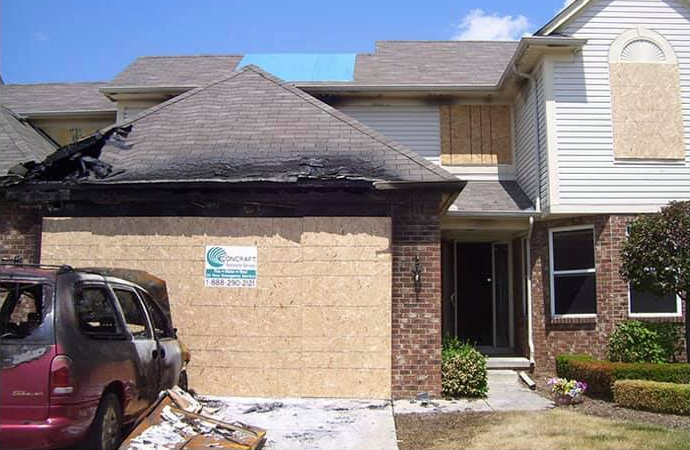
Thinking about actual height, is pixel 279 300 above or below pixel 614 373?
above

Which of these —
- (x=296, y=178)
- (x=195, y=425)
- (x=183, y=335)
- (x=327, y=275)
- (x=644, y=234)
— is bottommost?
(x=195, y=425)

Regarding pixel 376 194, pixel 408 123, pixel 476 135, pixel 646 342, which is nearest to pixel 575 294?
pixel 646 342

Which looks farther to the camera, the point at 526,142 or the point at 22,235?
the point at 526,142

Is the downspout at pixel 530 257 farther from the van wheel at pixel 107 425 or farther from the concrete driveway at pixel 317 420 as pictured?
the van wheel at pixel 107 425

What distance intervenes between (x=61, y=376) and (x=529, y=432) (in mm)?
5312

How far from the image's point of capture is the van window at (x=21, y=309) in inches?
227

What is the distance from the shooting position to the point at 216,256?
1016 cm

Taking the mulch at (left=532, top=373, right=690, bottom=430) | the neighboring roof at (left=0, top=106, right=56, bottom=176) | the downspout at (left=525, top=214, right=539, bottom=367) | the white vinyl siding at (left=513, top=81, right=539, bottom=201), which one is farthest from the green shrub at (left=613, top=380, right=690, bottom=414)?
the neighboring roof at (left=0, top=106, right=56, bottom=176)

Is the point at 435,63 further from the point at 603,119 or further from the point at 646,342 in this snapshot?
the point at 646,342

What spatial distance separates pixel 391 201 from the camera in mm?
10219

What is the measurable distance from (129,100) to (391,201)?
860 centimetres

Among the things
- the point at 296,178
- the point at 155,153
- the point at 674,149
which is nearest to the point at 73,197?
the point at 155,153

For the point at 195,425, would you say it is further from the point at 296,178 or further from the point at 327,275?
the point at 296,178

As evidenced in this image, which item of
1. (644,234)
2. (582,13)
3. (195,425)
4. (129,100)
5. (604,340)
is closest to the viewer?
(195,425)
